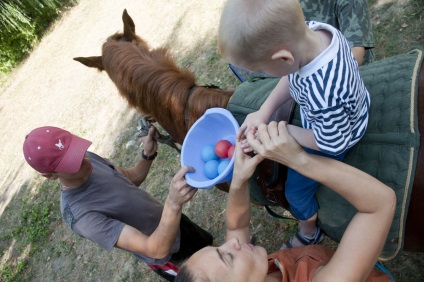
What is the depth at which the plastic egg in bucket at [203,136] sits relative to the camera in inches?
66.7

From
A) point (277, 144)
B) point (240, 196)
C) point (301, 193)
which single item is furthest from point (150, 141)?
point (277, 144)

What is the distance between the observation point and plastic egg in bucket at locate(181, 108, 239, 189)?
66.7 inches

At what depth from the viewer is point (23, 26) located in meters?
9.72

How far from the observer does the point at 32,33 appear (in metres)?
9.89

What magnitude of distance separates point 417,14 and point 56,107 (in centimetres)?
638

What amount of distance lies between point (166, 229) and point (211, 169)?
0.39m

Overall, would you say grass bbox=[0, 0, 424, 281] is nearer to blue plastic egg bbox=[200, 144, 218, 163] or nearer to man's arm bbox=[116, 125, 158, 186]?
man's arm bbox=[116, 125, 158, 186]

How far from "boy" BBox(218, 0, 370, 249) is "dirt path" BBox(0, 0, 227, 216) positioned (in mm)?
4066

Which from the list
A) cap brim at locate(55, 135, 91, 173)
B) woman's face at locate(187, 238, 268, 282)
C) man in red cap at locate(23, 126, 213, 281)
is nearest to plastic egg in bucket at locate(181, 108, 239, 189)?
man in red cap at locate(23, 126, 213, 281)

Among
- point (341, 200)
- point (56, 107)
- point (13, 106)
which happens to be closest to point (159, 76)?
point (341, 200)

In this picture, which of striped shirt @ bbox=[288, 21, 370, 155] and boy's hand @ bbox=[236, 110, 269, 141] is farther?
boy's hand @ bbox=[236, 110, 269, 141]

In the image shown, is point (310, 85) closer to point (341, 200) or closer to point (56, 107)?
point (341, 200)

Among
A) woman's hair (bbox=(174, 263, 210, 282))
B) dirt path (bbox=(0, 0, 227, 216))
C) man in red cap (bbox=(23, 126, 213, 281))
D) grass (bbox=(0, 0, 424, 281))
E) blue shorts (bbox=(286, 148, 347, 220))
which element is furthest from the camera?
dirt path (bbox=(0, 0, 227, 216))

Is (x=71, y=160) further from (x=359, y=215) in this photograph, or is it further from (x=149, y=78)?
(x=359, y=215)
